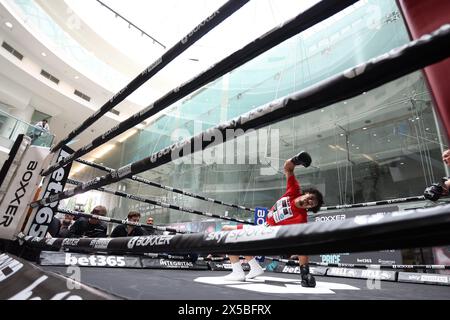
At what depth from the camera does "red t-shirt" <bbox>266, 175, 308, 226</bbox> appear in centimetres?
211

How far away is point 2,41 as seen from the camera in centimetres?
936

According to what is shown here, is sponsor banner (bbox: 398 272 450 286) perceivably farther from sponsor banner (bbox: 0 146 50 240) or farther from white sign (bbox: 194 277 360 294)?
sponsor banner (bbox: 0 146 50 240)

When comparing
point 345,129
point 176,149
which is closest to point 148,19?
point 345,129

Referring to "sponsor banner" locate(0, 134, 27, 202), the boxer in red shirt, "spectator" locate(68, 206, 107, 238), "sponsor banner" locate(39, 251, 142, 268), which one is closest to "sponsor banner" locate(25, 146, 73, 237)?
"sponsor banner" locate(39, 251, 142, 268)

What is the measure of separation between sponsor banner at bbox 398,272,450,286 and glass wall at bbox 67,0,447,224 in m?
2.41

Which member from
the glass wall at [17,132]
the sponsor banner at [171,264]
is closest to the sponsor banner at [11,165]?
the sponsor banner at [171,264]

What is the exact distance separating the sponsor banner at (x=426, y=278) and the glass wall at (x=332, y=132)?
241 cm

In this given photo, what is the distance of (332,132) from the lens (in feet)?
20.0

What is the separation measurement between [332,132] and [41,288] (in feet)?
20.0

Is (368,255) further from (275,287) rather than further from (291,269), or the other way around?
(275,287)

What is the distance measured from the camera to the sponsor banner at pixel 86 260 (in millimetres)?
1918

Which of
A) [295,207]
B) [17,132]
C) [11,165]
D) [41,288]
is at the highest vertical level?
[17,132]

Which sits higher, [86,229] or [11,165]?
[11,165]

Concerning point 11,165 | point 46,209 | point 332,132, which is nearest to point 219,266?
point 46,209
